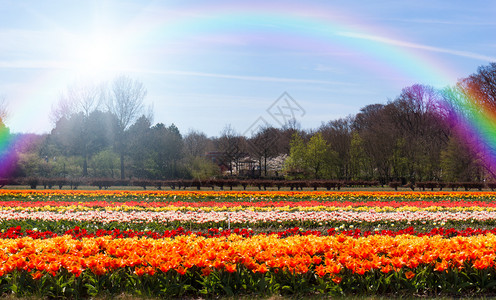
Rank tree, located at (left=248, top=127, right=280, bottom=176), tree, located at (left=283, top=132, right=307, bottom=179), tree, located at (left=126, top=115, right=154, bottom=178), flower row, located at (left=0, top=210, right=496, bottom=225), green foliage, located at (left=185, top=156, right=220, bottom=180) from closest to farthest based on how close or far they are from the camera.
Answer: flower row, located at (left=0, top=210, right=496, bottom=225) < green foliage, located at (left=185, top=156, right=220, bottom=180) < tree, located at (left=126, top=115, right=154, bottom=178) < tree, located at (left=283, top=132, right=307, bottom=179) < tree, located at (left=248, top=127, right=280, bottom=176)

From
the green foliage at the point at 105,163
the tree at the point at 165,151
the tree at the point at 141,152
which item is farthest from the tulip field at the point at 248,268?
the green foliage at the point at 105,163

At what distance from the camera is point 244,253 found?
589cm

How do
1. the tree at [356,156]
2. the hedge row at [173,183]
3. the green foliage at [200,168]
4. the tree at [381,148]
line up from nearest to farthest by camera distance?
the hedge row at [173,183] < the green foliage at [200,168] < the tree at [381,148] < the tree at [356,156]

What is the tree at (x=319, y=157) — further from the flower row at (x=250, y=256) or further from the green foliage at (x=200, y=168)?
the flower row at (x=250, y=256)

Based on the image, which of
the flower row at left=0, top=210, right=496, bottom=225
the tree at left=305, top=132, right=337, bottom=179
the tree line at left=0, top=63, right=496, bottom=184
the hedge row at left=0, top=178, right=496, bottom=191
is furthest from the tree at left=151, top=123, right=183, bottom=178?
the flower row at left=0, top=210, right=496, bottom=225

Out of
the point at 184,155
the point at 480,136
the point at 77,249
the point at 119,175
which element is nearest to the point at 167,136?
the point at 184,155

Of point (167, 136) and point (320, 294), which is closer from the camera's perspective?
point (320, 294)

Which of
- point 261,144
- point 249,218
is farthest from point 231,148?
point 249,218

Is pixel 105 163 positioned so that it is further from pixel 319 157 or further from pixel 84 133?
pixel 319 157

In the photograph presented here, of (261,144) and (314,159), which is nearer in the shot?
(314,159)

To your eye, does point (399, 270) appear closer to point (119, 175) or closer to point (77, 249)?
point (77, 249)

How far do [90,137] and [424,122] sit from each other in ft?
135

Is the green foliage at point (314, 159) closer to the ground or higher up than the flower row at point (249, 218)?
higher up

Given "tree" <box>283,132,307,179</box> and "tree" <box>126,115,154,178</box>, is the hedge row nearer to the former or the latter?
"tree" <box>126,115,154,178</box>
